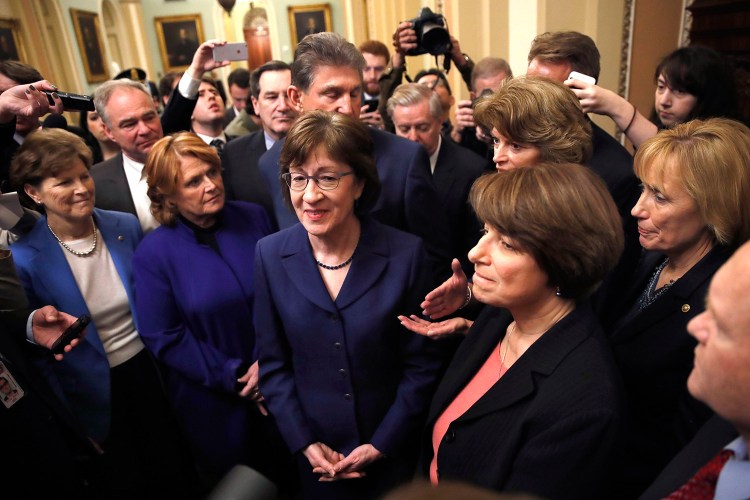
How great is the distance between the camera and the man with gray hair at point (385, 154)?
1966 mm

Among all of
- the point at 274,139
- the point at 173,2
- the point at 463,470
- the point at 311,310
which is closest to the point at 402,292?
the point at 311,310

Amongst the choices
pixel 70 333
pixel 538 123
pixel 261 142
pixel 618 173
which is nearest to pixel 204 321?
pixel 70 333

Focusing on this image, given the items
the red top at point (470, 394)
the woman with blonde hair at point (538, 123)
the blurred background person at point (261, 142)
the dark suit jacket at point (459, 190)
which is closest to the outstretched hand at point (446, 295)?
the red top at point (470, 394)

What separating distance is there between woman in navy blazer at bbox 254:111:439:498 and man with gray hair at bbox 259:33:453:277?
27 cm

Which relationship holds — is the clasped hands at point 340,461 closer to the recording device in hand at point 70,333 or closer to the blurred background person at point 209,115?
the recording device in hand at point 70,333

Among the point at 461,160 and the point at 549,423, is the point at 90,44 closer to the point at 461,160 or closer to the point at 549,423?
the point at 461,160

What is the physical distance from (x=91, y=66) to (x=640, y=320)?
11.6 meters

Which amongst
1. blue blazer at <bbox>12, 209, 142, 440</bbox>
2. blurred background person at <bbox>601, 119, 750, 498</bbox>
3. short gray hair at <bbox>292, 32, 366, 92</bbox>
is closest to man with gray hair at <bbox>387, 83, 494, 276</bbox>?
short gray hair at <bbox>292, 32, 366, 92</bbox>

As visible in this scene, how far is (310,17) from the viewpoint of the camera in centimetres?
1509

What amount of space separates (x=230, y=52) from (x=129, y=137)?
2.32ft

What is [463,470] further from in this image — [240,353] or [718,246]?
[240,353]

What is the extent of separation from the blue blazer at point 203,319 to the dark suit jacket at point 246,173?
18.7 inches

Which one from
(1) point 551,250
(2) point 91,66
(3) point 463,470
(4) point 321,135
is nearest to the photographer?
(1) point 551,250

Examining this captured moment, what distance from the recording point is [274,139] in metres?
2.96
